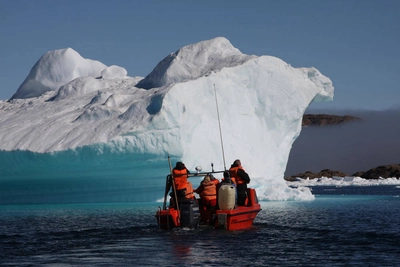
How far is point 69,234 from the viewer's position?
41.4 ft

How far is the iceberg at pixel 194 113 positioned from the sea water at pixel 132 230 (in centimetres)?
71

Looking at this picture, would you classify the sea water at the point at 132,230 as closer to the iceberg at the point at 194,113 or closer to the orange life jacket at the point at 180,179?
the iceberg at the point at 194,113

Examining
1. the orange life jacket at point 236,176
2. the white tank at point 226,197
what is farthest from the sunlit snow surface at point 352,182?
the white tank at point 226,197

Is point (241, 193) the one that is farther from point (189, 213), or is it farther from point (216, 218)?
point (189, 213)

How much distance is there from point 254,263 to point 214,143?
1397 cm

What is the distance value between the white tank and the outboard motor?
1.73 feet

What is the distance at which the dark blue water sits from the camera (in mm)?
9094

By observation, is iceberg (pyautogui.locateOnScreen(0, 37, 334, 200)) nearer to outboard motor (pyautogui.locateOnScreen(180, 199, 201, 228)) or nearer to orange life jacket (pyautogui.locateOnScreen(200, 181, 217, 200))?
orange life jacket (pyautogui.locateOnScreen(200, 181, 217, 200))

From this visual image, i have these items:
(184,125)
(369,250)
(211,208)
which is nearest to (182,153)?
(184,125)

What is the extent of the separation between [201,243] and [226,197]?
5.57 ft

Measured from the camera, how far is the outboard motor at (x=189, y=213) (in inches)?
479

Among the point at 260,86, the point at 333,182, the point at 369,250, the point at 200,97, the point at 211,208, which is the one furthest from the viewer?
the point at 333,182

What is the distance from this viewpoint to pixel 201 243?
10.8 meters

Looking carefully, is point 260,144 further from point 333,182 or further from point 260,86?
point 333,182
